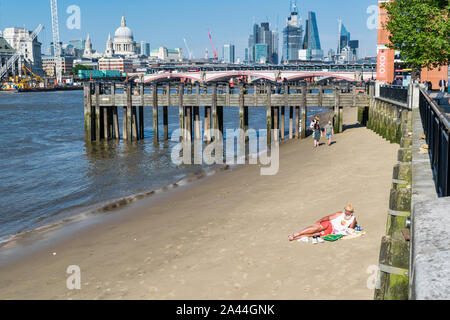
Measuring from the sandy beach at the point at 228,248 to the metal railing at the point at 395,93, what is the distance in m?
8.40

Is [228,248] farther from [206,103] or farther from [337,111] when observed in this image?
[206,103]

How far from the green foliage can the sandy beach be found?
28.9 feet

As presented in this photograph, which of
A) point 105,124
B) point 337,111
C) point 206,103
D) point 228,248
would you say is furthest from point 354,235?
point 105,124

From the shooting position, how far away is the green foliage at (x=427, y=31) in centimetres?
2403

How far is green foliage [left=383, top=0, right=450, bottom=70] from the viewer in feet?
78.8

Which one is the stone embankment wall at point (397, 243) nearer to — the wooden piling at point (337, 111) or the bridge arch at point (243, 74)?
the wooden piling at point (337, 111)

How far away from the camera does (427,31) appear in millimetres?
26922

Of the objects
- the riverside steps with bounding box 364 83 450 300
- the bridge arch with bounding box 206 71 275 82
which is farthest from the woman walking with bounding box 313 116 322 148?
the bridge arch with bounding box 206 71 275 82

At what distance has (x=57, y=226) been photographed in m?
15.5

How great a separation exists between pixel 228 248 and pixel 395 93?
20858 mm

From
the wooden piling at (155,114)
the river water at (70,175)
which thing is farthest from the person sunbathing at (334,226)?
the wooden piling at (155,114)

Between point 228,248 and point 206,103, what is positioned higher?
point 206,103

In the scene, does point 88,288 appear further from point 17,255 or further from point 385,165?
point 385,165
